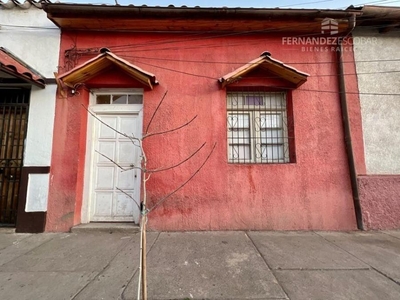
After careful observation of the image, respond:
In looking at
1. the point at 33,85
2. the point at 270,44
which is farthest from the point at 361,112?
the point at 33,85

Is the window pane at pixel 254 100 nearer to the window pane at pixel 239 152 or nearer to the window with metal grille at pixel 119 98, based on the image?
the window pane at pixel 239 152

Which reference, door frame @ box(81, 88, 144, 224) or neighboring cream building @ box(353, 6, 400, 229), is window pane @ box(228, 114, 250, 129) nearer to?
door frame @ box(81, 88, 144, 224)

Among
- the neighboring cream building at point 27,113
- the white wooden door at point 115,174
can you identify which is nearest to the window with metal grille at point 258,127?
the white wooden door at point 115,174

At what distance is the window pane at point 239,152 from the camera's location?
15.0 ft

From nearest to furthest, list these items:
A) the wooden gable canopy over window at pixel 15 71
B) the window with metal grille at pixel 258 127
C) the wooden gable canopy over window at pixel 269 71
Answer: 1. the wooden gable canopy over window at pixel 15 71
2. the wooden gable canopy over window at pixel 269 71
3. the window with metal grille at pixel 258 127

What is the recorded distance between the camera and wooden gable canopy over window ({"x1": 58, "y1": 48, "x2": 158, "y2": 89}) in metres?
3.97

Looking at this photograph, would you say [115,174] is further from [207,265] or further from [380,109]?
[380,109]

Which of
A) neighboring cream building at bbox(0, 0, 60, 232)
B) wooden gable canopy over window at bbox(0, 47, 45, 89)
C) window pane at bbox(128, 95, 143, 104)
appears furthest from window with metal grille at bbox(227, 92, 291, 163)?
wooden gable canopy over window at bbox(0, 47, 45, 89)

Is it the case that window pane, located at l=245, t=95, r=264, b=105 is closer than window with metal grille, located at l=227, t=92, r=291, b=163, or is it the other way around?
window with metal grille, located at l=227, t=92, r=291, b=163

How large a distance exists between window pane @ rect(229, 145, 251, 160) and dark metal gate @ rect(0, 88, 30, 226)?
181 inches

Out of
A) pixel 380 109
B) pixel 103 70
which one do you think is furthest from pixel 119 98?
pixel 380 109

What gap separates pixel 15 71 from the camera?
374cm

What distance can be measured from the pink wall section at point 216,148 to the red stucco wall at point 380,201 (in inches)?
11.7

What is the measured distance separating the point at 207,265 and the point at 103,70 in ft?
14.2
